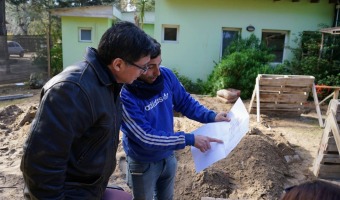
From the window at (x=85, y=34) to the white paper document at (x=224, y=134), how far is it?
11989mm

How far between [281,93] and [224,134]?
5926 millimetres

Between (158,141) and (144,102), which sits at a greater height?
(144,102)

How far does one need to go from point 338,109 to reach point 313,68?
6571mm

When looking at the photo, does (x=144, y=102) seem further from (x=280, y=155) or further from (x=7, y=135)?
(x=7, y=135)

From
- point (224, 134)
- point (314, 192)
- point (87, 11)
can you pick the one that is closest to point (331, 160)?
point (224, 134)

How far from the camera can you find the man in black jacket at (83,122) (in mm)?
1214

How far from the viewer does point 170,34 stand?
38.1 ft

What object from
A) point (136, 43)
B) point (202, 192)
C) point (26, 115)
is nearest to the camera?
point (136, 43)

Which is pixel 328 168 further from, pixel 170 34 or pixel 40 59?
pixel 40 59

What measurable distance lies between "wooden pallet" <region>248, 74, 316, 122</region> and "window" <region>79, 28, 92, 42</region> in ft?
27.4

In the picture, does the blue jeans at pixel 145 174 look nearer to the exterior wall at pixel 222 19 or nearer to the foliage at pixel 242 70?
the foliage at pixel 242 70

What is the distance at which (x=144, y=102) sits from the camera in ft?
6.55

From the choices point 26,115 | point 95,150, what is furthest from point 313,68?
point 95,150

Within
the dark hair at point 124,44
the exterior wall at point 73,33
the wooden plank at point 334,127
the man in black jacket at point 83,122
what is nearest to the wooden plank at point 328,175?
the wooden plank at point 334,127
